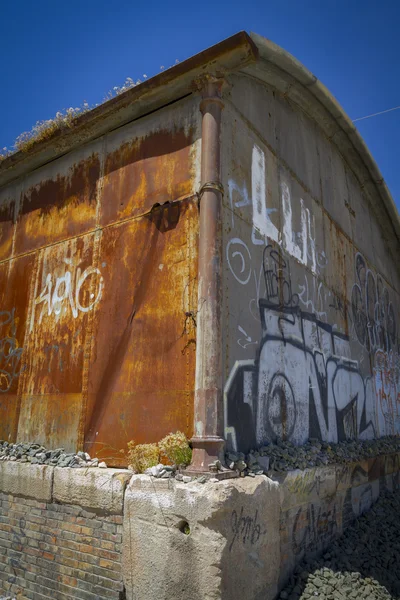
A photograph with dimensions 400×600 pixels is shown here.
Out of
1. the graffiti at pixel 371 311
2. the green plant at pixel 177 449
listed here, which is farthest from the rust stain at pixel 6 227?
the graffiti at pixel 371 311

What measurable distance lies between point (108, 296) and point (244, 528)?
2884 millimetres

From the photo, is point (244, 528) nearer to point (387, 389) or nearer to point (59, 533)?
point (59, 533)

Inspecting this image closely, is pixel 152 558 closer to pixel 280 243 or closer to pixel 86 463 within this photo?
pixel 86 463

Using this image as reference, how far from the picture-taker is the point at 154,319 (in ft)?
16.1

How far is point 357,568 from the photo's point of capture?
5016mm

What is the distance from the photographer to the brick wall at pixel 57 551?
4234 millimetres

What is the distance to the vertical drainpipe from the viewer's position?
4129 millimetres

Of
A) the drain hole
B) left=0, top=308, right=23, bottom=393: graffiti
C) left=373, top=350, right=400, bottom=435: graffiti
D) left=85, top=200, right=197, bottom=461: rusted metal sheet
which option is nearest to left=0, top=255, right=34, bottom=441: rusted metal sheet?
left=0, top=308, right=23, bottom=393: graffiti

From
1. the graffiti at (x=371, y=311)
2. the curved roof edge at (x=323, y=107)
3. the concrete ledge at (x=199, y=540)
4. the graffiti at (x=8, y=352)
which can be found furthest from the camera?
the graffiti at (x=371, y=311)

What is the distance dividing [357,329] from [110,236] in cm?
513

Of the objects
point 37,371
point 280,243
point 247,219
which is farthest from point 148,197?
point 37,371

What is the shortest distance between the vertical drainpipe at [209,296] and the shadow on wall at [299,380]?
0.32 metres

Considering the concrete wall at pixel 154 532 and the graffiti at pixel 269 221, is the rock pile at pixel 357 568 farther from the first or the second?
the graffiti at pixel 269 221

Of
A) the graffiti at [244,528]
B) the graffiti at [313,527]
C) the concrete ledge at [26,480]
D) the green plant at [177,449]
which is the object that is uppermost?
the green plant at [177,449]
